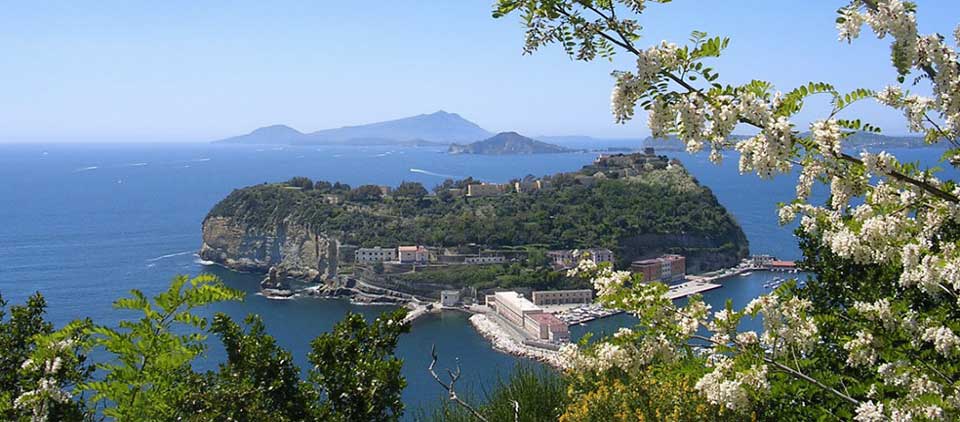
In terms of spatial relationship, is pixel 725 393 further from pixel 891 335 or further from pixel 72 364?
pixel 72 364

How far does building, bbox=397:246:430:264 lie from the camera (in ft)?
94.7

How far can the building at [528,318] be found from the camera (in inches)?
793

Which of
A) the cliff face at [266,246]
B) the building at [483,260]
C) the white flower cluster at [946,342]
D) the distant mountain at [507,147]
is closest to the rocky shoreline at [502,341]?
the building at [483,260]

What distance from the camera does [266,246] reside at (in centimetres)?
3284

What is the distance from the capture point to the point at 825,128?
1.44 metres

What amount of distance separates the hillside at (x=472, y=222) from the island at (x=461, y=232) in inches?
2.1

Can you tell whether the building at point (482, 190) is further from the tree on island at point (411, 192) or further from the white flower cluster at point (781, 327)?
the white flower cluster at point (781, 327)

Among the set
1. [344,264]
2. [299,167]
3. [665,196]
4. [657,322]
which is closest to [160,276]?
[344,264]

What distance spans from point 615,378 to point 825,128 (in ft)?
6.19

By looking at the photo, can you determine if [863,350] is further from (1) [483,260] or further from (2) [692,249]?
(2) [692,249]

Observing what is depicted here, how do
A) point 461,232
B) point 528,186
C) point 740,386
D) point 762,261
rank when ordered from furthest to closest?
point 528,186, point 461,232, point 762,261, point 740,386

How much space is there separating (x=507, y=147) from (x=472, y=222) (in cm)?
8387

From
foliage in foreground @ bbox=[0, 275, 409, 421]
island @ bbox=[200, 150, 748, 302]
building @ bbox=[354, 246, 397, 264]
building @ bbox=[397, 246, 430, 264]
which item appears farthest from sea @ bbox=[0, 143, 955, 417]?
building @ bbox=[397, 246, 430, 264]

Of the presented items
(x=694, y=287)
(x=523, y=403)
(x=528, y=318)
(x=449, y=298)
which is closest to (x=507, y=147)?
(x=694, y=287)
